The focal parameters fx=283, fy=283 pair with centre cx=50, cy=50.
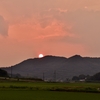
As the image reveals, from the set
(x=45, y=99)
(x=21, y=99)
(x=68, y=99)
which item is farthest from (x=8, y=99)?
(x=68, y=99)

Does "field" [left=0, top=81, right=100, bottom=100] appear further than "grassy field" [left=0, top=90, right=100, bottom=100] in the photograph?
Yes

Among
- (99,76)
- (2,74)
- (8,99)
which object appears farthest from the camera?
(99,76)

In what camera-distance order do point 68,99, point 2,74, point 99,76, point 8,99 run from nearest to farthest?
point 8,99 → point 68,99 → point 2,74 → point 99,76

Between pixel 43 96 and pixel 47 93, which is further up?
pixel 47 93

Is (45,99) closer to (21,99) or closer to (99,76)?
(21,99)

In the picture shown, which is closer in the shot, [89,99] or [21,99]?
[21,99]

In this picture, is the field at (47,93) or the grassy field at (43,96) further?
the field at (47,93)

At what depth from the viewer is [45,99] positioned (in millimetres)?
28547

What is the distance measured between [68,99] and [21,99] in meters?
5.09

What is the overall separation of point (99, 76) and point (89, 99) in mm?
138409

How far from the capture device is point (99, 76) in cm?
16575

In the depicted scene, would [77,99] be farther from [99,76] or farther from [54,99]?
[99,76]

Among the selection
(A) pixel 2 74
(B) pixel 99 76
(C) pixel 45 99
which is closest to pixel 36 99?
(C) pixel 45 99

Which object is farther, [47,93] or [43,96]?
[47,93]
